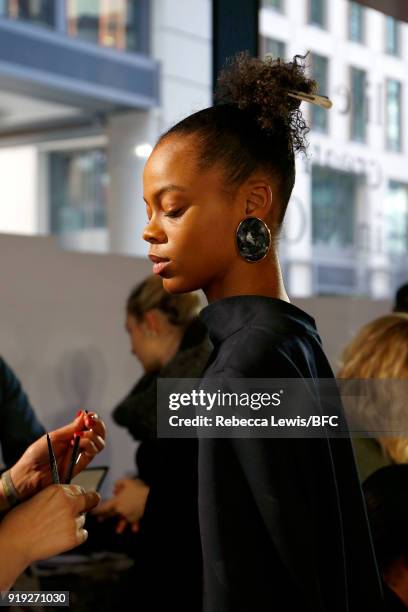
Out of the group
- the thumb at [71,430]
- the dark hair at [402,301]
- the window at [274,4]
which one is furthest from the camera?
the window at [274,4]

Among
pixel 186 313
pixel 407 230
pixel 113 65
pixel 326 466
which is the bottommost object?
pixel 326 466

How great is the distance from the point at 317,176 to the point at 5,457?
6.16ft

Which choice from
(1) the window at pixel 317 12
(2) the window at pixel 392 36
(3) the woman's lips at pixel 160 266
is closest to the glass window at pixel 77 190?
(1) the window at pixel 317 12

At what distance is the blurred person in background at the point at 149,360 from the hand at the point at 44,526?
105 cm

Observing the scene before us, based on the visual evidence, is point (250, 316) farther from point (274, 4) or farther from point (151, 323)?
point (274, 4)

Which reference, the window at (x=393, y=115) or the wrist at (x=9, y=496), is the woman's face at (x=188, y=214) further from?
the window at (x=393, y=115)

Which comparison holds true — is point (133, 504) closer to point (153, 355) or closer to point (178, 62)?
point (153, 355)

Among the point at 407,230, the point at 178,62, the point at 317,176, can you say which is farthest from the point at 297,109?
the point at 407,230

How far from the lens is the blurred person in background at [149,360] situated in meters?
2.13

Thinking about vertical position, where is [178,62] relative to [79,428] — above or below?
above

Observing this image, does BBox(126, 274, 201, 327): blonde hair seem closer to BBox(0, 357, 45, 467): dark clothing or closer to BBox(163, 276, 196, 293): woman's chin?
BBox(0, 357, 45, 467): dark clothing

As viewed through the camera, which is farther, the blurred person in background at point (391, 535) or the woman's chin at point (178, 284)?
the blurred person in background at point (391, 535)

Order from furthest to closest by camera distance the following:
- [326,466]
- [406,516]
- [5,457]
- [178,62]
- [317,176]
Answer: [317,176] → [178,62] → [5,457] → [406,516] → [326,466]

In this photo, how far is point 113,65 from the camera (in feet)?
10.0
